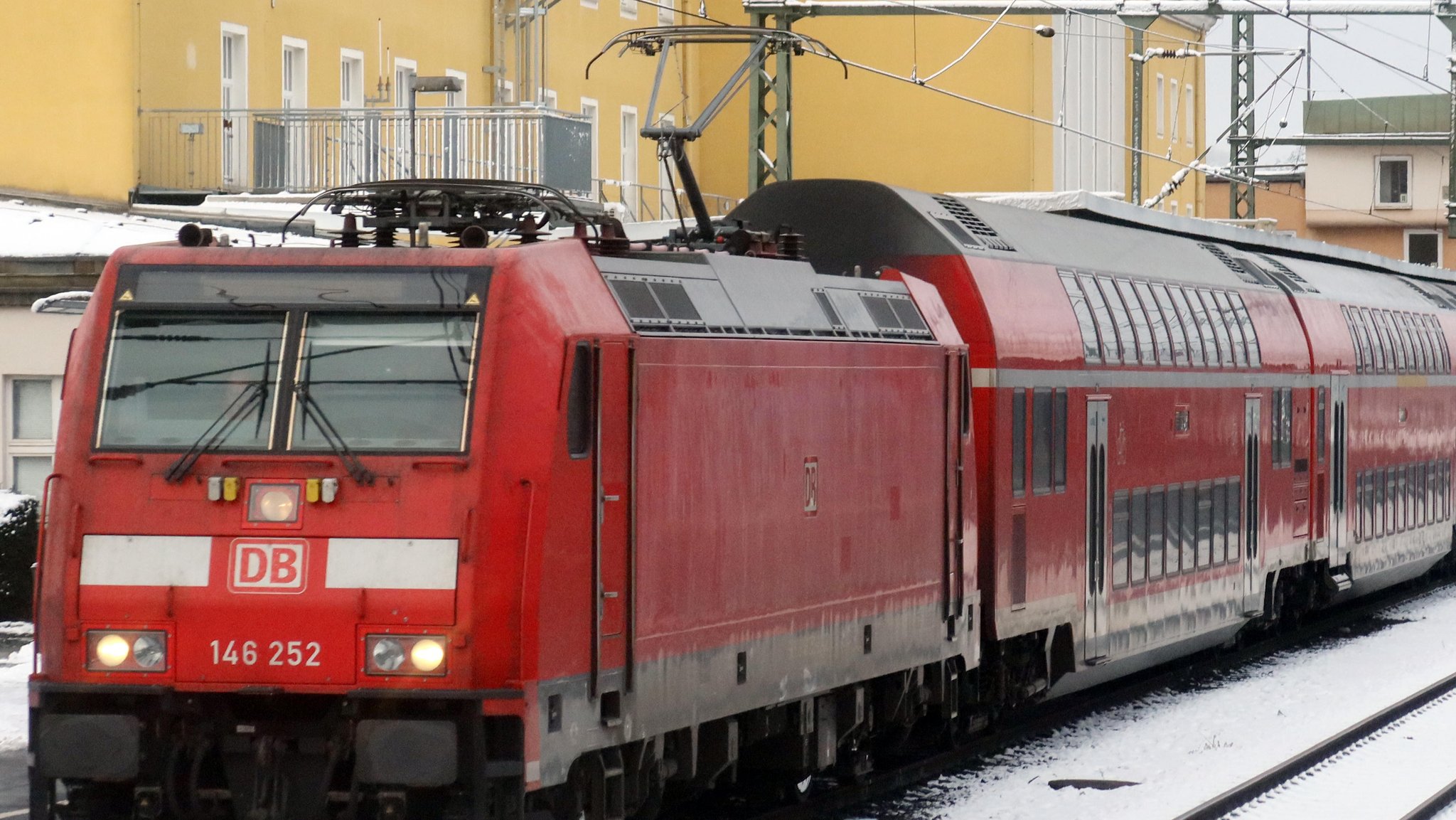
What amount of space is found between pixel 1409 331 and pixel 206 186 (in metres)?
13.5

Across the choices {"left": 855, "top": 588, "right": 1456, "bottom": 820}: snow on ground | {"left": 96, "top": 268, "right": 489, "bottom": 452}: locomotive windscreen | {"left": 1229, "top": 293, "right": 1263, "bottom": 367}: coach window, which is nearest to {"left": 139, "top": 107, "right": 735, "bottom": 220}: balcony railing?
{"left": 1229, "top": 293, "right": 1263, "bottom": 367}: coach window

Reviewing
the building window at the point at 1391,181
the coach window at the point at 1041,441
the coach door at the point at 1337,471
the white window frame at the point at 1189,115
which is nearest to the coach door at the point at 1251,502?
the coach door at the point at 1337,471

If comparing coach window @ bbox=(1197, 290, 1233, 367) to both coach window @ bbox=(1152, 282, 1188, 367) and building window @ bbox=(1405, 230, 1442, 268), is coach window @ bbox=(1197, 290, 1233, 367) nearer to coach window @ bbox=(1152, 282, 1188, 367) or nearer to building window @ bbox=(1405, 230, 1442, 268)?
coach window @ bbox=(1152, 282, 1188, 367)

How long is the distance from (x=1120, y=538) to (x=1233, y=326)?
10.8 feet

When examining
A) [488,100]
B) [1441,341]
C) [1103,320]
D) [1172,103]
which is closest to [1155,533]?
[1103,320]

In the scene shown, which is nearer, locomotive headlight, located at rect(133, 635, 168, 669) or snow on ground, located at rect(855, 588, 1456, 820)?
locomotive headlight, located at rect(133, 635, 168, 669)

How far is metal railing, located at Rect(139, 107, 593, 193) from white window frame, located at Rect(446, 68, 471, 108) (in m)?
3.11

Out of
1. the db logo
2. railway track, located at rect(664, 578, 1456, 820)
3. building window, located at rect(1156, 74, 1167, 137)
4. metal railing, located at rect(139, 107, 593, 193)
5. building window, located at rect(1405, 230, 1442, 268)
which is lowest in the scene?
railway track, located at rect(664, 578, 1456, 820)

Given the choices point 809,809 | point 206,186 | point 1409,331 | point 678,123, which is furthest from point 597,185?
point 809,809

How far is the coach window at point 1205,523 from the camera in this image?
18094mm

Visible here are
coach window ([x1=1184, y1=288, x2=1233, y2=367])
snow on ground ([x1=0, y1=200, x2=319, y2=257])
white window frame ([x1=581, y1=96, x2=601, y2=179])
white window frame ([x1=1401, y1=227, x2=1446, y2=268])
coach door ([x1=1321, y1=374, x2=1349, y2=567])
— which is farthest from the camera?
white window frame ([x1=1401, y1=227, x2=1446, y2=268])

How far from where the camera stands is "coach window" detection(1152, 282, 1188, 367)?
1753 cm

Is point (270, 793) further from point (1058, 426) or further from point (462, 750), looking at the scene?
point (1058, 426)

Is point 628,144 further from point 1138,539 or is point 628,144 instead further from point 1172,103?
point 1138,539
